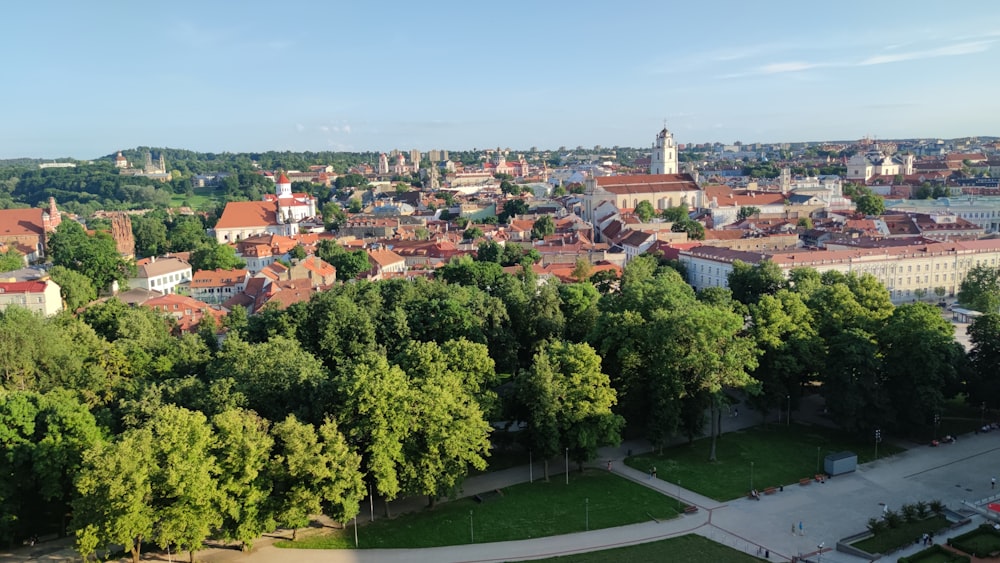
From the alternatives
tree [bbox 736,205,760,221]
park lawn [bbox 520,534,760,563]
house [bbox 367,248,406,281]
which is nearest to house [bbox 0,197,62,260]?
house [bbox 367,248,406,281]

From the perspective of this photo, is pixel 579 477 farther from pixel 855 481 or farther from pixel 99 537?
pixel 99 537

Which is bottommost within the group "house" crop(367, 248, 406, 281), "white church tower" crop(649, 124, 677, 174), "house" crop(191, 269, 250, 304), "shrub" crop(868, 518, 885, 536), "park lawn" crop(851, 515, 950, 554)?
"park lawn" crop(851, 515, 950, 554)

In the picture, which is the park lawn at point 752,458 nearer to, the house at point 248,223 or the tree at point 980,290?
the tree at point 980,290

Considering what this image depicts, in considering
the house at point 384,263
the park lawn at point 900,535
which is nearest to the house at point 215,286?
the house at point 384,263

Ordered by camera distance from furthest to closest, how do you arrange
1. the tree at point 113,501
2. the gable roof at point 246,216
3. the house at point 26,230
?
the gable roof at point 246,216 → the house at point 26,230 → the tree at point 113,501

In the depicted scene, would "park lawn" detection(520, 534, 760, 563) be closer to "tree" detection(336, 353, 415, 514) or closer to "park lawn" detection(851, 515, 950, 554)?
"park lawn" detection(851, 515, 950, 554)

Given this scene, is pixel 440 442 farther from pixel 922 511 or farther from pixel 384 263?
pixel 384 263

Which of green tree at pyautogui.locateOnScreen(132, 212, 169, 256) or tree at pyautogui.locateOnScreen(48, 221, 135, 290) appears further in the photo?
green tree at pyautogui.locateOnScreen(132, 212, 169, 256)
